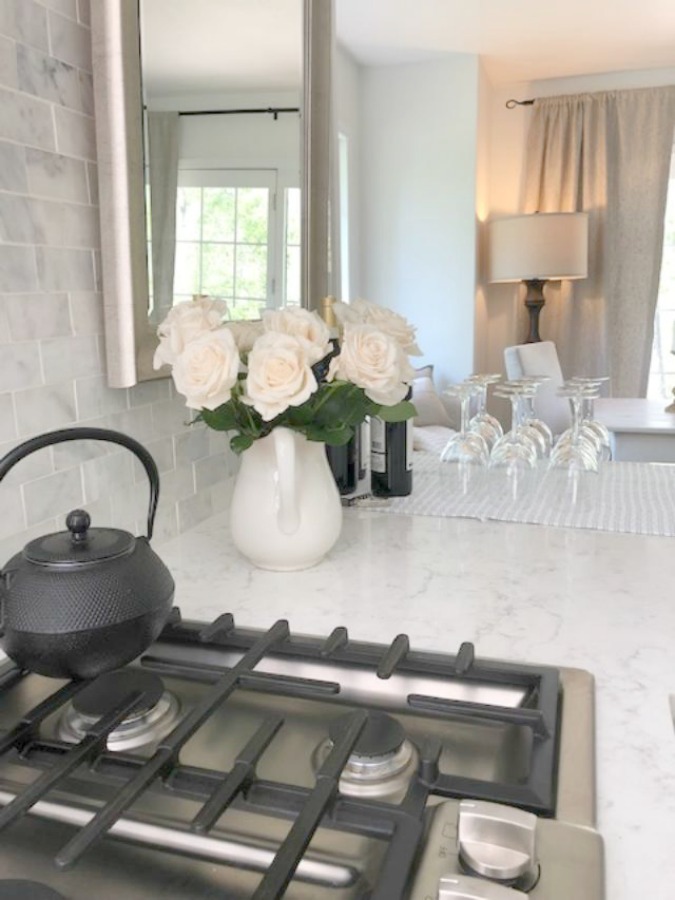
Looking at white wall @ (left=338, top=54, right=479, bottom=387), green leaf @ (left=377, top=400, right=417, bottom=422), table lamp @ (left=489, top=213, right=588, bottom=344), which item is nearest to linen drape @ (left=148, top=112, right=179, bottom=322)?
green leaf @ (left=377, top=400, right=417, bottom=422)

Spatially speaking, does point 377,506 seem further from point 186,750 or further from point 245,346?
point 186,750

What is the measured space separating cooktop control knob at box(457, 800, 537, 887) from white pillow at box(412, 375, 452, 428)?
326cm

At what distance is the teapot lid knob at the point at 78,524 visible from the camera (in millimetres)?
646

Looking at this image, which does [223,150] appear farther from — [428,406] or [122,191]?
[428,406]

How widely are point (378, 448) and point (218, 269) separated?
428mm

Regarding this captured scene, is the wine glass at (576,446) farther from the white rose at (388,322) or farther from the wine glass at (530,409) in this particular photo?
the white rose at (388,322)

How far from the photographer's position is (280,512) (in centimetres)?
101

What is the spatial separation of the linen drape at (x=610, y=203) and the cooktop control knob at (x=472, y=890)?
4.40 m

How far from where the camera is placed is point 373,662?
0.74m

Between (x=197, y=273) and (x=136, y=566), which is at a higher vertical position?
(x=197, y=273)

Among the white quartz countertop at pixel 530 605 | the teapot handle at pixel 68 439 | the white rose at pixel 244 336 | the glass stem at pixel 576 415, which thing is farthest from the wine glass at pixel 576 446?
the teapot handle at pixel 68 439

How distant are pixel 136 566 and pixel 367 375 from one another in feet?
1.34

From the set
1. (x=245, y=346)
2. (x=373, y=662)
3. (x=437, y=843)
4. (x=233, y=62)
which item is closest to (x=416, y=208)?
(x=233, y=62)

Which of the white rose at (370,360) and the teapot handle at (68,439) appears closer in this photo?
the teapot handle at (68,439)
